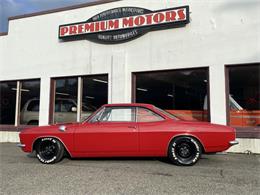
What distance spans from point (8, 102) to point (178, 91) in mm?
7918

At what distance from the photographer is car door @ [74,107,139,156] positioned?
635cm

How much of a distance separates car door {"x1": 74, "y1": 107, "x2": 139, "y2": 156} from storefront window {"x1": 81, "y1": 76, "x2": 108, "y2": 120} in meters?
4.13

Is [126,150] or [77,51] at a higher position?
[77,51]

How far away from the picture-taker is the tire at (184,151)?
617cm

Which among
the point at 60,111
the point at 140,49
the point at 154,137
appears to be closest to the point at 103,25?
the point at 140,49

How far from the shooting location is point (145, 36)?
10.1 metres

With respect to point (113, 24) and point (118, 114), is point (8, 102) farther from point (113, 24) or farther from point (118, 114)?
point (118, 114)

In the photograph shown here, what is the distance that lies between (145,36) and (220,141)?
522 cm

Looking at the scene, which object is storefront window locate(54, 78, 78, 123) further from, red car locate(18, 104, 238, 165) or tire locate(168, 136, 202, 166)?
tire locate(168, 136, 202, 166)

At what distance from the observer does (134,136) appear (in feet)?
20.7

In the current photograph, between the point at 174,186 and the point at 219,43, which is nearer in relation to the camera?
the point at 174,186

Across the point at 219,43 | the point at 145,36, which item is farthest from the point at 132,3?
the point at 219,43

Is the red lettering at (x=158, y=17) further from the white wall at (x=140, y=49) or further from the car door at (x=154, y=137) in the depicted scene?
the car door at (x=154, y=137)

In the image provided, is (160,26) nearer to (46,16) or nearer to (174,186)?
(46,16)
